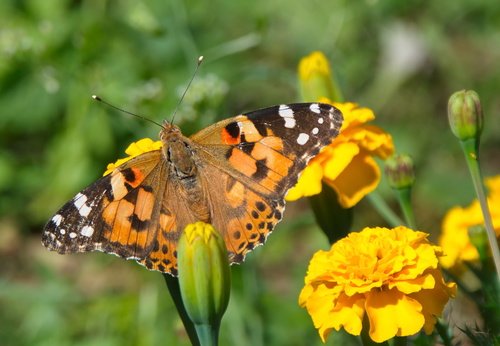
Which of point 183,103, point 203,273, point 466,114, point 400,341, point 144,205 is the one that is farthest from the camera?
point 183,103

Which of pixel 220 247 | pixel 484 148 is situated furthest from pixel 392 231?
pixel 484 148

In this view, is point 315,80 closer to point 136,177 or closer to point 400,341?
point 136,177

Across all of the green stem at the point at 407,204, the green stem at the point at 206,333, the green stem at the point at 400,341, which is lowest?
the green stem at the point at 400,341

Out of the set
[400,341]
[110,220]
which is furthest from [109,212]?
[400,341]

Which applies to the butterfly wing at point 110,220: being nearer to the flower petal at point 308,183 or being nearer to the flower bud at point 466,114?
the flower petal at point 308,183

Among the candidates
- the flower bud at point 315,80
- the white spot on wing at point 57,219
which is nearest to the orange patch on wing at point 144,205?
the white spot on wing at point 57,219

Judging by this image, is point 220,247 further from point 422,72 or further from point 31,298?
point 422,72
